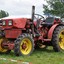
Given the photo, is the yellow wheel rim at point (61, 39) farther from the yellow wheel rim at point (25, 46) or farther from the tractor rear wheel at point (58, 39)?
the yellow wheel rim at point (25, 46)

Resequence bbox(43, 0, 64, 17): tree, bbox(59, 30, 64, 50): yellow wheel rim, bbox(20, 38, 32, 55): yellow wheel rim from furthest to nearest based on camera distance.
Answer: bbox(43, 0, 64, 17): tree → bbox(59, 30, 64, 50): yellow wheel rim → bbox(20, 38, 32, 55): yellow wheel rim

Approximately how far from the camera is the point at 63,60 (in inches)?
430

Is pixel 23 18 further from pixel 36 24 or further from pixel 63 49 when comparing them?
pixel 63 49

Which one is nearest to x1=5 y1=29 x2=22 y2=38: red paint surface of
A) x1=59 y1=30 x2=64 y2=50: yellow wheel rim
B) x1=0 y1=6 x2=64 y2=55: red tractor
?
x1=0 y1=6 x2=64 y2=55: red tractor

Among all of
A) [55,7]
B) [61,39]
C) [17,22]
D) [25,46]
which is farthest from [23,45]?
[55,7]

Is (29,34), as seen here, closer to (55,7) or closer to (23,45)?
(23,45)

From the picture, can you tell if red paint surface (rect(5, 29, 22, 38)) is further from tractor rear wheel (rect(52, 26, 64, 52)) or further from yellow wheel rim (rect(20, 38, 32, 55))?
tractor rear wheel (rect(52, 26, 64, 52))

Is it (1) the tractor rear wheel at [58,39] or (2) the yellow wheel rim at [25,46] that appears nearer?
(2) the yellow wheel rim at [25,46]

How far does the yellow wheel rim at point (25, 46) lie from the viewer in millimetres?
11953

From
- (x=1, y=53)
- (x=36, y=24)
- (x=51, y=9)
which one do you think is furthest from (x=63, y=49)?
(x=51, y=9)

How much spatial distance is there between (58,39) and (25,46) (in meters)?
1.82

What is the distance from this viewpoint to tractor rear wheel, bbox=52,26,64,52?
43.7 ft

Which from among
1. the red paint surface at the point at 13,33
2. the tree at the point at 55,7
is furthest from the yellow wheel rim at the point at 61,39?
the tree at the point at 55,7

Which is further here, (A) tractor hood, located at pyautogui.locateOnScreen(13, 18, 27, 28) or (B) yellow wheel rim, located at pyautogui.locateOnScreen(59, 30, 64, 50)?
(B) yellow wheel rim, located at pyautogui.locateOnScreen(59, 30, 64, 50)
